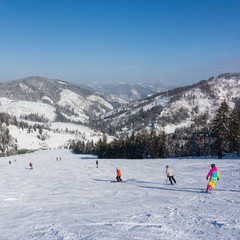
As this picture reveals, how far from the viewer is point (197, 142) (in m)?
65.4

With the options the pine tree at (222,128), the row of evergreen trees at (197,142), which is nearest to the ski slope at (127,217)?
the row of evergreen trees at (197,142)

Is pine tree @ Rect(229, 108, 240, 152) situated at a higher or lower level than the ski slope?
higher

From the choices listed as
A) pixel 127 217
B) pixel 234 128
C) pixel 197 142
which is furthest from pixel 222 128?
pixel 127 217

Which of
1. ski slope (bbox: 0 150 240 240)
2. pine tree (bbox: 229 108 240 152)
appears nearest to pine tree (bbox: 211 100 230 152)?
pine tree (bbox: 229 108 240 152)

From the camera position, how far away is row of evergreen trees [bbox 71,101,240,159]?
42778 millimetres

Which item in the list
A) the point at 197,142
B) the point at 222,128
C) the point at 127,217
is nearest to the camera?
the point at 127,217

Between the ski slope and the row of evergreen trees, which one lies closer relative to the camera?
the ski slope

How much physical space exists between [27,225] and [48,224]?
3.45 ft

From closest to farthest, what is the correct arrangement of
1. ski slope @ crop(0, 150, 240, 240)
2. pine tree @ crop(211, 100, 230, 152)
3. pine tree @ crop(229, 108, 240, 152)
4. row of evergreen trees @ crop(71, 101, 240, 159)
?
ski slope @ crop(0, 150, 240, 240) → pine tree @ crop(229, 108, 240, 152) → row of evergreen trees @ crop(71, 101, 240, 159) → pine tree @ crop(211, 100, 230, 152)

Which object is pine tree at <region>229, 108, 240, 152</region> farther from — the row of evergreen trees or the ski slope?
the ski slope

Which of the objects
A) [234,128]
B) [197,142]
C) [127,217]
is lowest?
[127,217]

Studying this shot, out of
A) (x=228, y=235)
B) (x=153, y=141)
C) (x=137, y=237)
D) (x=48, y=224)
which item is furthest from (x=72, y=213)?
(x=153, y=141)

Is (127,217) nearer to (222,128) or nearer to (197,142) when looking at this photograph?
(222,128)

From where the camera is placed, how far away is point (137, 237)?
7.39 meters
